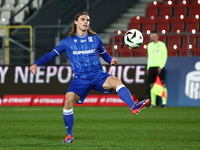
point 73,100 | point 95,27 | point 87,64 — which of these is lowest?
point 73,100

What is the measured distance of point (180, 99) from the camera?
1363 centimetres

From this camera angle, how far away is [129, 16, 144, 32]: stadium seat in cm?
1714

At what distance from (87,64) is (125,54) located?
990cm

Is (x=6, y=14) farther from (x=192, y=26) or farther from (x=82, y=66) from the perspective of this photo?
(x=82, y=66)

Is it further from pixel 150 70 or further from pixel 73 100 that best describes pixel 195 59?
pixel 73 100

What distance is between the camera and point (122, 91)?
5.87 metres

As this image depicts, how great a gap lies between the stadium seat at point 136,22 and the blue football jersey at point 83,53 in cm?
1098

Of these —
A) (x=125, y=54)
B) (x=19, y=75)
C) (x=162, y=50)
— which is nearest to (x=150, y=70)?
(x=162, y=50)

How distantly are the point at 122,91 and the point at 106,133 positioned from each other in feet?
4.89

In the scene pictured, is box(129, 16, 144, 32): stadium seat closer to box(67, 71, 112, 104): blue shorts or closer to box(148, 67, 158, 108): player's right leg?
box(148, 67, 158, 108): player's right leg

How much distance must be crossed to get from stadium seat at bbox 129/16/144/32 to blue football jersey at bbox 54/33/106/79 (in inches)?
432

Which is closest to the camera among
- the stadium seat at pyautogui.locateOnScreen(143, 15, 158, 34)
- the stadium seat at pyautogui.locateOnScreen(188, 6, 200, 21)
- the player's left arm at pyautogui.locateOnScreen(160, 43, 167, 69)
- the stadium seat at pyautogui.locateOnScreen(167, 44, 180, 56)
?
the player's left arm at pyautogui.locateOnScreen(160, 43, 167, 69)

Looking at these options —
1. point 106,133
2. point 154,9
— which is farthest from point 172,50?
point 106,133

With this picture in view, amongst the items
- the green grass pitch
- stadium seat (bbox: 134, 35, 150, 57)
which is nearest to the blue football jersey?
the green grass pitch
